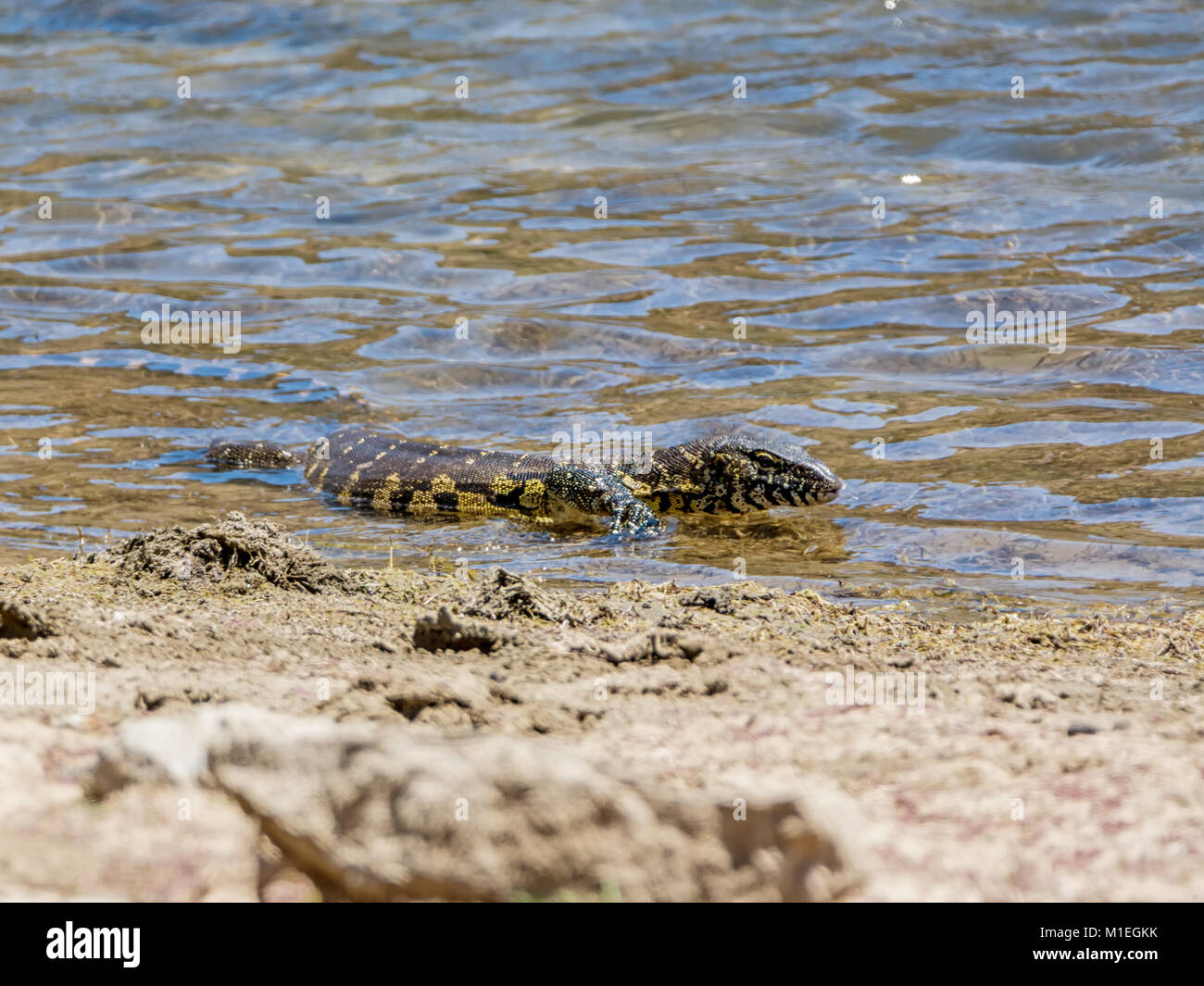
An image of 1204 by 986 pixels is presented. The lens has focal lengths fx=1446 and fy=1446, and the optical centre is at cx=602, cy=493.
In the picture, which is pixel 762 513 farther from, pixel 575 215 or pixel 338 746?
pixel 575 215

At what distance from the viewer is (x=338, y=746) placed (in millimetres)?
3715

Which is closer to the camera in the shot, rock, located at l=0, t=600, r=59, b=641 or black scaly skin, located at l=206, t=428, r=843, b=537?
rock, located at l=0, t=600, r=59, b=641

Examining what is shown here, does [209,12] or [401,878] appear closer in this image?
[401,878]

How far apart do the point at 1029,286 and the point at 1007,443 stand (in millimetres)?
3950

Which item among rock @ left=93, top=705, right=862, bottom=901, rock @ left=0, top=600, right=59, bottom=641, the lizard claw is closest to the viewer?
rock @ left=93, top=705, right=862, bottom=901

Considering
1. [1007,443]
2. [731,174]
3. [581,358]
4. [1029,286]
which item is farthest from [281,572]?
[731,174]

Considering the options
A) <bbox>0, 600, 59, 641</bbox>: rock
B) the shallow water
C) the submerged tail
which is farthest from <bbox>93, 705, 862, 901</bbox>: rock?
the submerged tail

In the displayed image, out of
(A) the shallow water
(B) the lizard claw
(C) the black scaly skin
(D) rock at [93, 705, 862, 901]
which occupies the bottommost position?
(D) rock at [93, 705, 862, 901]

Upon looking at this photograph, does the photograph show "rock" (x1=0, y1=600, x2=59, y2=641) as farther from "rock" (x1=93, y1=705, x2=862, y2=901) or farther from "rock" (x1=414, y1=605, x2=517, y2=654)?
"rock" (x1=93, y1=705, x2=862, y2=901)

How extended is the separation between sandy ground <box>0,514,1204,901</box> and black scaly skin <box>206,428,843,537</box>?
413 centimetres

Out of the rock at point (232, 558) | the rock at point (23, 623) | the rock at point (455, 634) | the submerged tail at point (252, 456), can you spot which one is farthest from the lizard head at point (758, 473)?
the rock at point (23, 623)

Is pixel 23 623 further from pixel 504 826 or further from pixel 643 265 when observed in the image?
pixel 643 265

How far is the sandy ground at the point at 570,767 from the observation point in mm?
3451

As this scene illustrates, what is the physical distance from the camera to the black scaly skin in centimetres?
991
